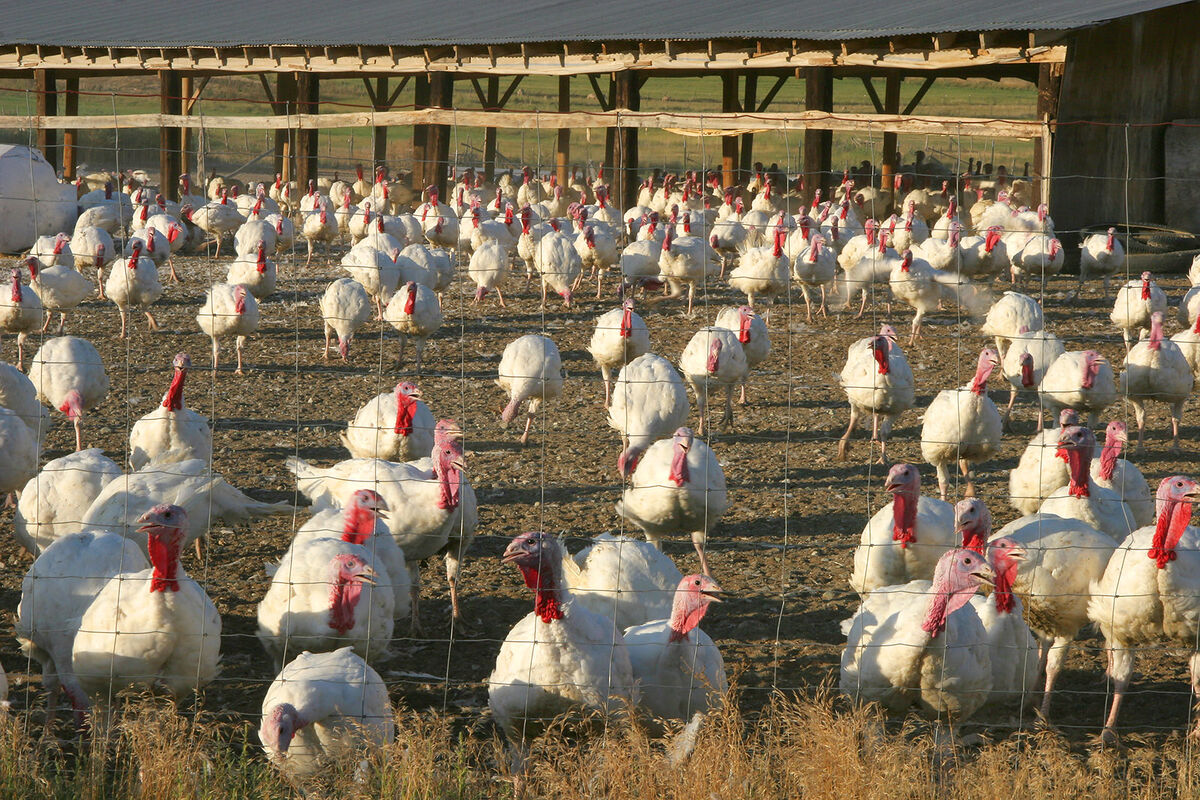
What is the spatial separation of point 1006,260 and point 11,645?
12718mm

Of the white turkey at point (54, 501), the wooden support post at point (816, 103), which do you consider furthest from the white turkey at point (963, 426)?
the wooden support post at point (816, 103)

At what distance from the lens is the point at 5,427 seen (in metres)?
6.54

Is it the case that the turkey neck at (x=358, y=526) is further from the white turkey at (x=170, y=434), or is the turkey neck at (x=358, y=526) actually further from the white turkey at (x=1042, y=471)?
the white turkey at (x=1042, y=471)

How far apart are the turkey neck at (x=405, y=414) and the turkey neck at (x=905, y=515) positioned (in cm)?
313

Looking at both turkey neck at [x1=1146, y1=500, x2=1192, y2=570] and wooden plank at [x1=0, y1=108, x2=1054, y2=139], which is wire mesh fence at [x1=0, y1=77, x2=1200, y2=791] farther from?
wooden plank at [x1=0, y1=108, x2=1054, y2=139]

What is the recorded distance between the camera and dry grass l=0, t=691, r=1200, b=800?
370 centimetres

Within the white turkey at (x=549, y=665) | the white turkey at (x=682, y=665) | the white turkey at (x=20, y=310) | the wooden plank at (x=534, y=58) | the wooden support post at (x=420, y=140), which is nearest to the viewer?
the white turkey at (x=549, y=665)

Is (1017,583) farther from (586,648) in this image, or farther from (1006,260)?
(1006,260)

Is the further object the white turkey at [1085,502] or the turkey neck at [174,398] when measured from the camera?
the turkey neck at [174,398]

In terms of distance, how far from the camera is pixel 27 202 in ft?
63.1

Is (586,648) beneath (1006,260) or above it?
beneath

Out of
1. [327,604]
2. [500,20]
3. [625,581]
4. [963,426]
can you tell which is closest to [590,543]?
[625,581]

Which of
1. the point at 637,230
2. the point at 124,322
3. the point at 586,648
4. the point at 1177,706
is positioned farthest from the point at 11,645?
the point at 637,230

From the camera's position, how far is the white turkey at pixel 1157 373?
885 centimetres
